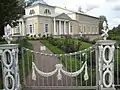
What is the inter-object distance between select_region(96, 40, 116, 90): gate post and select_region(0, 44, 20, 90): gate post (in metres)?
2.22

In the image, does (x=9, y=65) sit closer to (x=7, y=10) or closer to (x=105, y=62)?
(x=105, y=62)

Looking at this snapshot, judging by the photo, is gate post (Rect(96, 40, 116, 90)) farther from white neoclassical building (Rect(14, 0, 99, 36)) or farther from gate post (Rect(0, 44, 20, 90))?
white neoclassical building (Rect(14, 0, 99, 36))

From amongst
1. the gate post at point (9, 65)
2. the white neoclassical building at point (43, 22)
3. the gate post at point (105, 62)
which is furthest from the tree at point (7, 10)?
the white neoclassical building at point (43, 22)

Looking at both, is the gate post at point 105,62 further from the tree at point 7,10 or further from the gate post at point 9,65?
the tree at point 7,10

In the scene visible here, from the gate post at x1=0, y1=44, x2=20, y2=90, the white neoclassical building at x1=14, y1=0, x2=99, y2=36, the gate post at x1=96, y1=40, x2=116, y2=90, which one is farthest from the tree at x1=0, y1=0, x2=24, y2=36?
the white neoclassical building at x1=14, y1=0, x2=99, y2=36

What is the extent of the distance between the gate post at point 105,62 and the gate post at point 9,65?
2220 mm

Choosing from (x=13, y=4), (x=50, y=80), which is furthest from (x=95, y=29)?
(x=50, y=80)

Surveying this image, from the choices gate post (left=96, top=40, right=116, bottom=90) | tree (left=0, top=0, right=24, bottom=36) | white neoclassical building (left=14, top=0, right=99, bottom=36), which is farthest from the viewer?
white neoclassical building (left=14, top=0, right=99, bottom=36)

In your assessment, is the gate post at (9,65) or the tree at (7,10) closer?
the gate post at (9,65)

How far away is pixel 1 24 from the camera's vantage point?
17.2 metres

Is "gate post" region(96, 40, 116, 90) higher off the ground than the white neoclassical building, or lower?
lower

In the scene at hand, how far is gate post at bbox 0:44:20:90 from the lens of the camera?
19.8ft

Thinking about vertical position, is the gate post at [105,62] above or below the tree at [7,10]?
below

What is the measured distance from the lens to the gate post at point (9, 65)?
604cm
